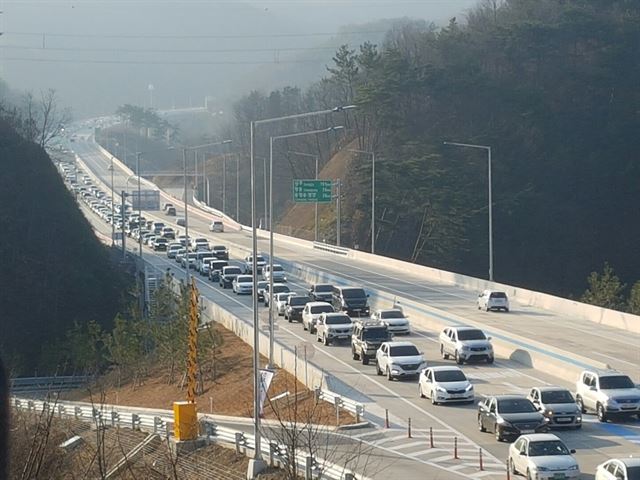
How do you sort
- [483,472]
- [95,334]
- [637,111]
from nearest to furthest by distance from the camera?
[483,472]
[95,334]
[637,111]

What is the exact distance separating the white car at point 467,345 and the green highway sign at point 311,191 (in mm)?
17010

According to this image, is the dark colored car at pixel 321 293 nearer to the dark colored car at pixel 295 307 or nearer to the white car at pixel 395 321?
the dark colored car at pixel 295 307

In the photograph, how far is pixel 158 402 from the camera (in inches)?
1858

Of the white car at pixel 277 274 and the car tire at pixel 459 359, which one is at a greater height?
the car tire at pixel 459 359

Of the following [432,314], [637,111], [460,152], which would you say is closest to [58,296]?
[432,314]

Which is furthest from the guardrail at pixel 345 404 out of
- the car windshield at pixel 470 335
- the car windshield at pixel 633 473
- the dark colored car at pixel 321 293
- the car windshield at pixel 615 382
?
the dark colored car at pixel 321 293

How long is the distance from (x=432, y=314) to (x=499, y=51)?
8175cm

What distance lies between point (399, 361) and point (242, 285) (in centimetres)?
2914

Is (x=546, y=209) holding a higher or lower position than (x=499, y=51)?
lower

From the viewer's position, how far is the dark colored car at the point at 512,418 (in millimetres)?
28750

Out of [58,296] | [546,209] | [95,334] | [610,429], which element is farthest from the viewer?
[546,209]

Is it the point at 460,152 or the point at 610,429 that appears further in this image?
the point at 460,152

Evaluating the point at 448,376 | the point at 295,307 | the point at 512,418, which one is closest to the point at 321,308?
the point at 295,307

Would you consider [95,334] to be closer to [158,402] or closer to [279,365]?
[158,402]
